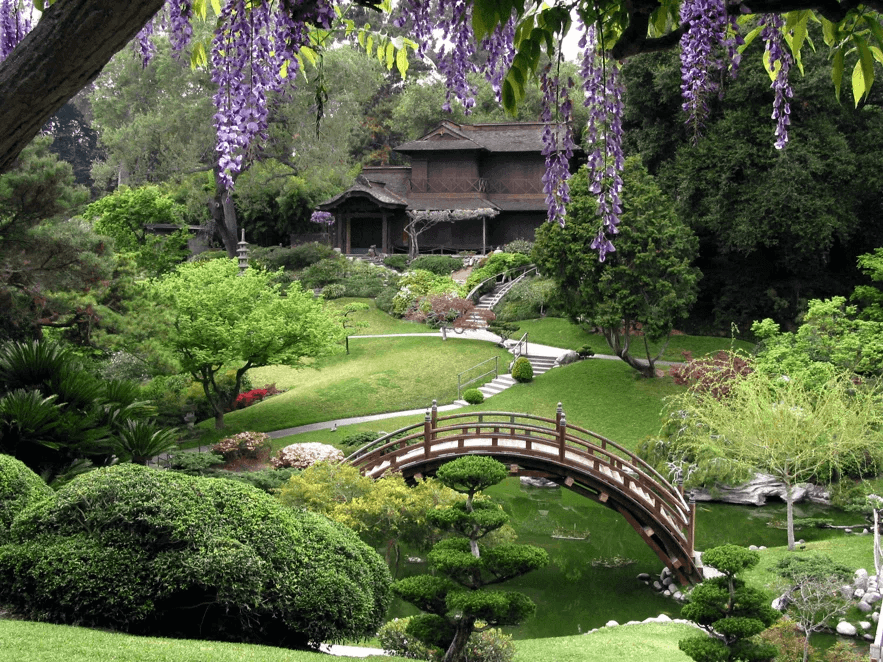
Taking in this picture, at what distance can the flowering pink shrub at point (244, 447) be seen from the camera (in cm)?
2045

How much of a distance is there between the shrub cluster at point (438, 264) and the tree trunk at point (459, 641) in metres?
28.8

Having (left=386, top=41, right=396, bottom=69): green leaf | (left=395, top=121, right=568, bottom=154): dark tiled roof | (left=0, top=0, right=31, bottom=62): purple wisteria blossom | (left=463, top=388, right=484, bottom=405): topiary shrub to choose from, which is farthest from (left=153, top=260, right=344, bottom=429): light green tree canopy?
(left=395, top=121, right=568, bottom=154): dark tiled roof

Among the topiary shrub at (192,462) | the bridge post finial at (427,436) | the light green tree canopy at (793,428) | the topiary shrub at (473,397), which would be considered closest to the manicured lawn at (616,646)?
the light green tree canopy at (793,428)

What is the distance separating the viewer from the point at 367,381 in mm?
27703

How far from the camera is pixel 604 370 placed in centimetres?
2684

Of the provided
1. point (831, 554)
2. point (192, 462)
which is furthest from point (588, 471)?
point (192, 462)

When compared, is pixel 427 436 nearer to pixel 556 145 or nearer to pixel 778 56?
pixel 556 145

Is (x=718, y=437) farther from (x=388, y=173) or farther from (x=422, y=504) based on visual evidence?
(x=388, y=173)

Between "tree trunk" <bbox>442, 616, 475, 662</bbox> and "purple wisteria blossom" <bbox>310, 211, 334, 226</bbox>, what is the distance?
116ft

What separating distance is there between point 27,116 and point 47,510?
22.1ft

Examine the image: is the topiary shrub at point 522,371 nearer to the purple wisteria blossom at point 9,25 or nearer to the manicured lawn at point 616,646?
the manicured lawn at point 616,646

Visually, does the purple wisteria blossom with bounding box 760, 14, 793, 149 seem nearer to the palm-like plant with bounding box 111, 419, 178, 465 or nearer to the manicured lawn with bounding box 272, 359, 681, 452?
the palm-like plant with bounding box 111, 419, 178, 465

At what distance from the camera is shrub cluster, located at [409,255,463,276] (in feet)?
127

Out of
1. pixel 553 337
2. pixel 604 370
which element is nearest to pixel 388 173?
pixel 553 337
